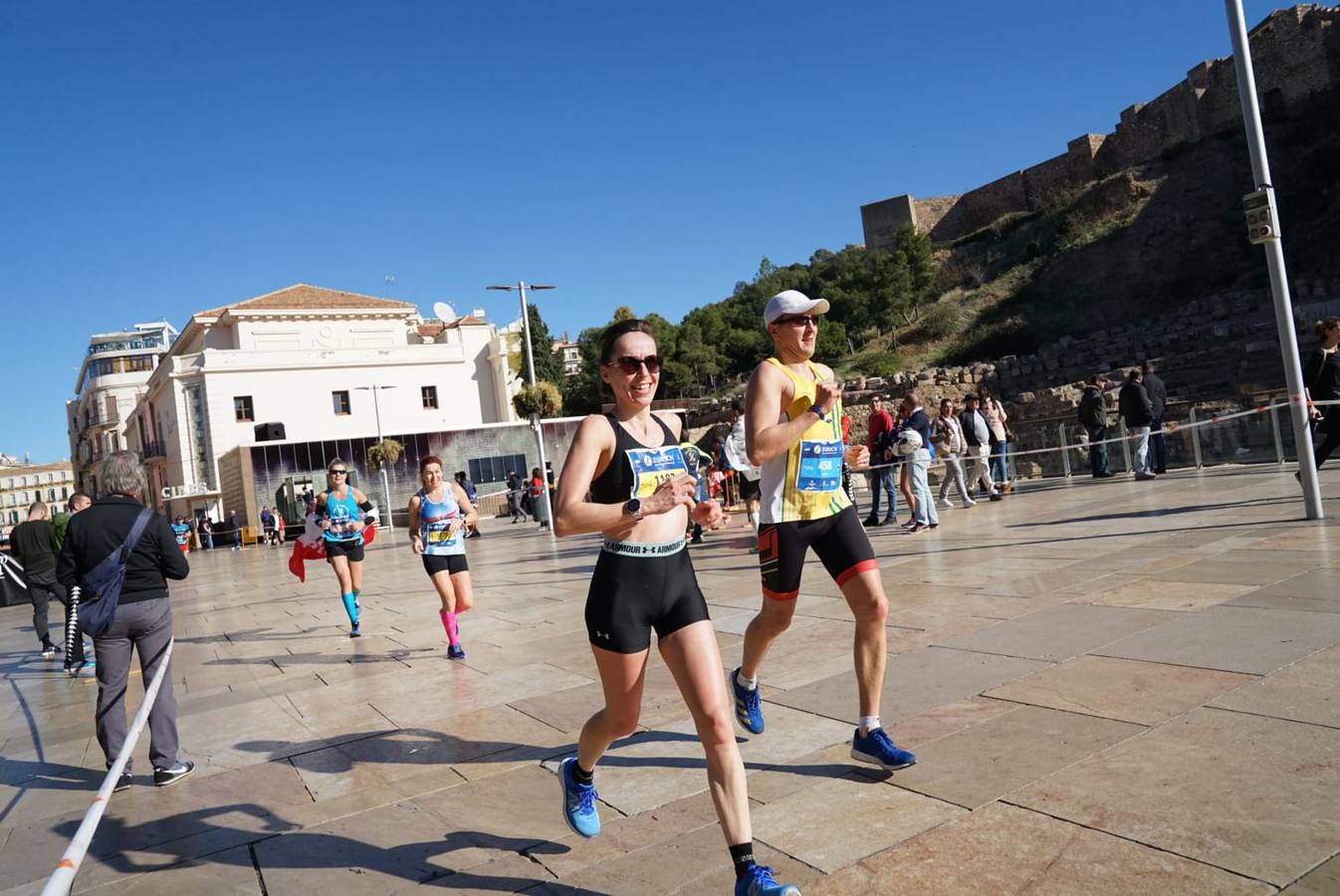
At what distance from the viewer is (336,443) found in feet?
120

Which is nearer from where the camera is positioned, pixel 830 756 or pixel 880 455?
pixel 830 756

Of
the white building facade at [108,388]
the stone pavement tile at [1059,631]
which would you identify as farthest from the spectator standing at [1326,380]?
the white building facade at [108,388]

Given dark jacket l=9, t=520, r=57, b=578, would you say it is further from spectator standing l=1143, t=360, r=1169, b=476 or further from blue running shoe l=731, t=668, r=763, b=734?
spectator standing l=1143, t=360, r=1169, b=476

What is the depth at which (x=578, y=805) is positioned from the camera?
309 centimetres

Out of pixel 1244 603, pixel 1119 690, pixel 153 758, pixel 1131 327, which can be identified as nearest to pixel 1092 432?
pixel 1244 603

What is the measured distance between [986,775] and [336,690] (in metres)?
4.52

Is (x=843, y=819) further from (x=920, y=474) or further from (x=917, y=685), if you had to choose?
(x=920, y=474)

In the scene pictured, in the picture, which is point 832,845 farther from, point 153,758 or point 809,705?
point 153,758

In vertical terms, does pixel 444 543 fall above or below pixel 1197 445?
above

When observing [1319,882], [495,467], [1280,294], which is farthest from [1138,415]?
[495,467]

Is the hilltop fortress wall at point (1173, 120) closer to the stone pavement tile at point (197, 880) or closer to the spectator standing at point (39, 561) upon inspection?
the spectator standing at point (39, 561)

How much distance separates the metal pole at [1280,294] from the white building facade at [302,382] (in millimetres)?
36654

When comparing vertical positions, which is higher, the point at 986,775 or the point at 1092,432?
the point at 1092,432

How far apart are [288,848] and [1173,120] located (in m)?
62.0
